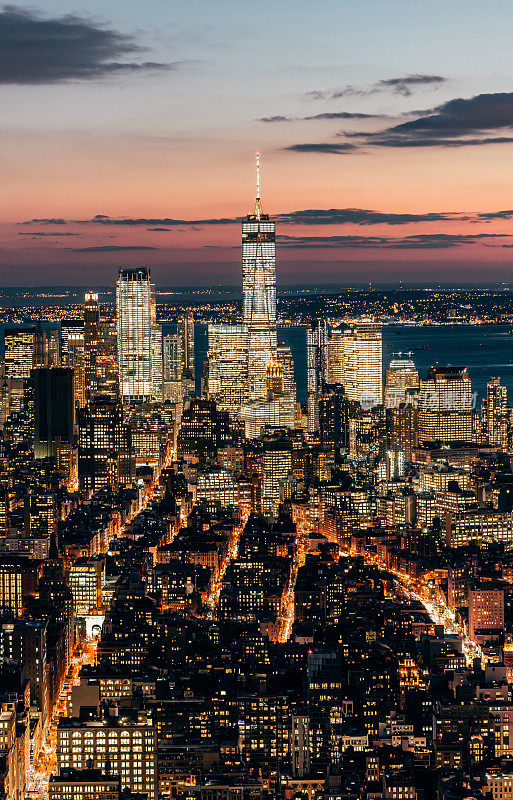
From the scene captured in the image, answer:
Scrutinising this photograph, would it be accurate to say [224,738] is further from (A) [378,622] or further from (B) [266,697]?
(A) [378,622]

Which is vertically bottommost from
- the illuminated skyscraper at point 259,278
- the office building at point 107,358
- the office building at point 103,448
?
the office building at point 103,448

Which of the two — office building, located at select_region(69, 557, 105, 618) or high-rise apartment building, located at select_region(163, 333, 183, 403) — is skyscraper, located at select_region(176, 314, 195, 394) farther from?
office building, located at select_region(69, 557, 105, 618)

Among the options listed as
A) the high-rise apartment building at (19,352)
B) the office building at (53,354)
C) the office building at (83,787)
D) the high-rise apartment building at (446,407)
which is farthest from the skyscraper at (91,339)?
the office building at (83,787)

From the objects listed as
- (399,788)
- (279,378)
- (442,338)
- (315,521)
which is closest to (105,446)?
(315,521)

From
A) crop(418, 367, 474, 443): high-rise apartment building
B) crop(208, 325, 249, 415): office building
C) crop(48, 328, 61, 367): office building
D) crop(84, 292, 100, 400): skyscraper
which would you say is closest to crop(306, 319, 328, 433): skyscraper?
crop(208, 325, 249, 415): office building

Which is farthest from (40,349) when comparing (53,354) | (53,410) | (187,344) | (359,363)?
(359,363)

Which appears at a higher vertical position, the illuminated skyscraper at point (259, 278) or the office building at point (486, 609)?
the illuminated skyscraper at point (259, 278)

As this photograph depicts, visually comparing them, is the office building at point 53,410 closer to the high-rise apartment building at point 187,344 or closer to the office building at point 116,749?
the high-rise apartment building at point 187,344
